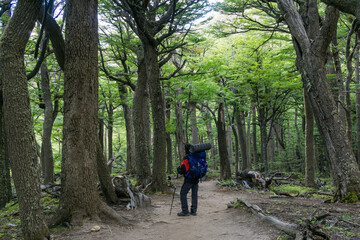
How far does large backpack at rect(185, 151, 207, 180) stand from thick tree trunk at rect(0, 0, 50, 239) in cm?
349

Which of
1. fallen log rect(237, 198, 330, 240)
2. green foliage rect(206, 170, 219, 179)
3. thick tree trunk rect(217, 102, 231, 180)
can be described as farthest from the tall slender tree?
green foliage rect(206, 170, 219, 179)

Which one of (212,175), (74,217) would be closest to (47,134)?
(74,217)

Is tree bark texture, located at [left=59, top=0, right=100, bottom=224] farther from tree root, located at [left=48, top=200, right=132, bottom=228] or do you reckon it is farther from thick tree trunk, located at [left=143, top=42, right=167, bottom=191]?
thick tree trunk, located at [left=143, top=42, right=167, bottom=191]

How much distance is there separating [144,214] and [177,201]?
2.38 m

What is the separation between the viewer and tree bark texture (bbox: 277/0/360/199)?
6.75 metres

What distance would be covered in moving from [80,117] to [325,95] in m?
6.45

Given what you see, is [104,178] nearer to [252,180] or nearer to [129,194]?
[129,194]

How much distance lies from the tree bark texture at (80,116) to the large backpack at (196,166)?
2359 millimetres

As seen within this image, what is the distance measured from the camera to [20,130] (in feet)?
13.6

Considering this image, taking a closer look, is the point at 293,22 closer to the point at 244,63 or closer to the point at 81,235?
the point at 244,63

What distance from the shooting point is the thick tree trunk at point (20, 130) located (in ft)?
13.4

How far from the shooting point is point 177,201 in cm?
911

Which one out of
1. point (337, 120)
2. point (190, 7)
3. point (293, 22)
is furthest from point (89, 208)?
point (190, 7)

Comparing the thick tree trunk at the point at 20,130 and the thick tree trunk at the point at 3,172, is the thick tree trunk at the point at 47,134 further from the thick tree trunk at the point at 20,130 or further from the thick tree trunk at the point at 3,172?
the thick tree trunk at the point at 20,130
